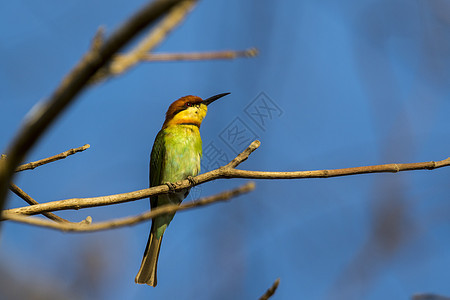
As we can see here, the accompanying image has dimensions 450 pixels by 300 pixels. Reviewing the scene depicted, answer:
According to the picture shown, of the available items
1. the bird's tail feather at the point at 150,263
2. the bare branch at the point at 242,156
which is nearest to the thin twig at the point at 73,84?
the bare branch at the point at 242,156

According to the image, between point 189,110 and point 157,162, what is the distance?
59 cm

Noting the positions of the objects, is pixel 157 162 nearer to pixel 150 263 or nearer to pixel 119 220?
pixel 150 263

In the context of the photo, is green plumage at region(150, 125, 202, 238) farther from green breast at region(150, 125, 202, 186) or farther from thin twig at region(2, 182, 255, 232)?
thin twig at region(2, 182, 255, 232)

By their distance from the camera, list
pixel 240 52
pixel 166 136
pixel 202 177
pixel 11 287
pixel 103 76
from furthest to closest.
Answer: pixel 166 136, pixel 202 177, pixel 11 287, pixel 240 52, pixel 103 76

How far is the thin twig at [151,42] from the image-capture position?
3.01ft

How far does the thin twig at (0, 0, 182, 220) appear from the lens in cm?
78

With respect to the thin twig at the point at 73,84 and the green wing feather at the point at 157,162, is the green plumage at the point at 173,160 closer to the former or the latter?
the green wing feather at the point at 157,162

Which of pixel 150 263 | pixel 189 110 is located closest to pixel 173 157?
pixel 189 110

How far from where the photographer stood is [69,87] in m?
0.79

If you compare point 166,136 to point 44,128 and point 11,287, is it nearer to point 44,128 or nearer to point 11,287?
point 11,287

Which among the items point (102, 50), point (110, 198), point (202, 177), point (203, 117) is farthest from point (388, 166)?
point (203, 117)

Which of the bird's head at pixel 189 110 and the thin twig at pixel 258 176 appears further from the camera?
the bird's head at pixel 189 110

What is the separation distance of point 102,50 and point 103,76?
3.2 inches

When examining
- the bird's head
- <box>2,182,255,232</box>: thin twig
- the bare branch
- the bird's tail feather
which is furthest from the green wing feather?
<box>2,182,255,232</box>: thin twig
